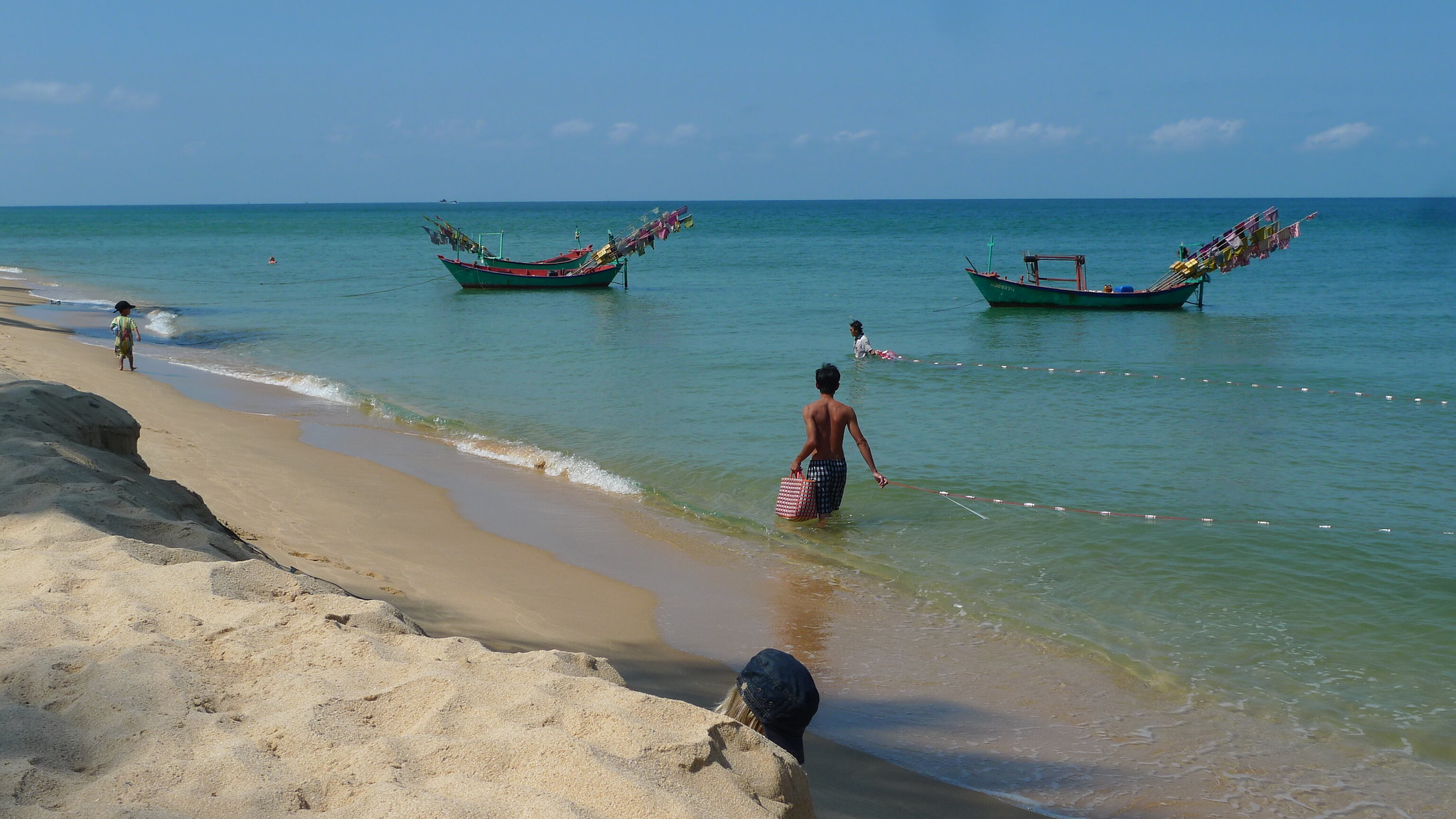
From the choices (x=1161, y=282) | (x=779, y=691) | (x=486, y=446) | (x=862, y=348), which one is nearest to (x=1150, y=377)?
(x=862, y=348)

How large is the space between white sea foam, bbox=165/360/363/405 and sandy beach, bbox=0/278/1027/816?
9.52m

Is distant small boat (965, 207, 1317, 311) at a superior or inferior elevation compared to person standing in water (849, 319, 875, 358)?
superior

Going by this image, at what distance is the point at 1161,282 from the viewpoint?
27.1 meters

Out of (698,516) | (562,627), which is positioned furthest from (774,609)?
(698,516)

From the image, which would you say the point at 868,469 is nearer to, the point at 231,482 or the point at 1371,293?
the point at 231,482

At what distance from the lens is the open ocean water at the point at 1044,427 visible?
6.95 metres

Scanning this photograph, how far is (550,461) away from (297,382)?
23.6 ft

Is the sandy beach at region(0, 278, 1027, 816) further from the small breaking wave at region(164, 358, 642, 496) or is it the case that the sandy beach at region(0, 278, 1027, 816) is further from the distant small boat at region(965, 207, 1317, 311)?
the distant small boat at region(965, 207, 1317, 311)

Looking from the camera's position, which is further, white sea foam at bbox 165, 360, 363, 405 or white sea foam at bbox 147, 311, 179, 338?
white sea foam at bbox 147, 311, 179, 338

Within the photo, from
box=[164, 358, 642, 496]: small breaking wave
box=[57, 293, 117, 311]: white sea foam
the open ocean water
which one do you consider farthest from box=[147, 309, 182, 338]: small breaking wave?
box=[164, 358, 642, 496]: small breaking wave

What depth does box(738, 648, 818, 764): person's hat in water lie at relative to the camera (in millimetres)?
2973

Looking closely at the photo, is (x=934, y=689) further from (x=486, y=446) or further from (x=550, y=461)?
(x=486, y=446)

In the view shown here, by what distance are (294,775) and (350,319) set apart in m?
25.0

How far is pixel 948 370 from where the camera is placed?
1827 centimetres
